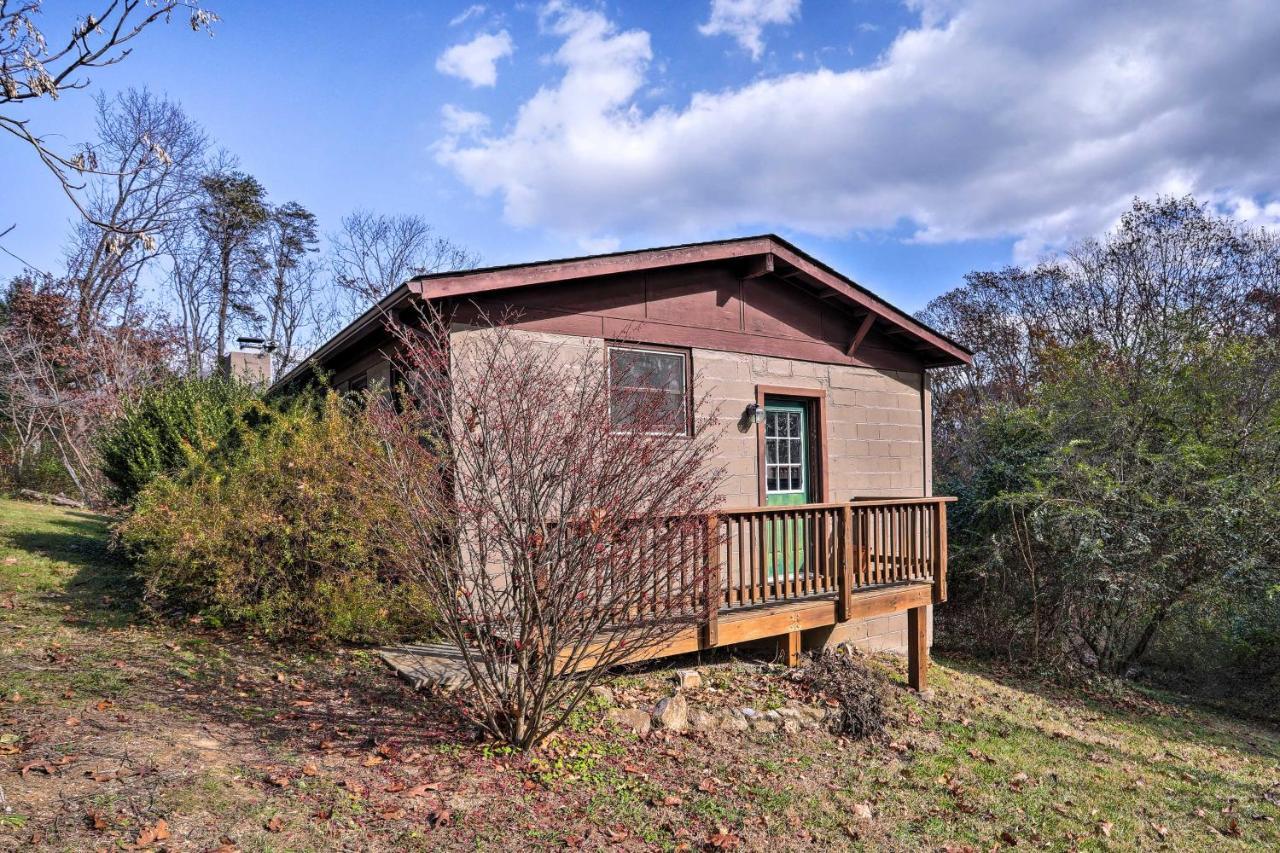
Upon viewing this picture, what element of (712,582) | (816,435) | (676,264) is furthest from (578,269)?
(816,435)

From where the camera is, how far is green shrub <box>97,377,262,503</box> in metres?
8.57

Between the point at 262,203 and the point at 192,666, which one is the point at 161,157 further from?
the point at 262,203

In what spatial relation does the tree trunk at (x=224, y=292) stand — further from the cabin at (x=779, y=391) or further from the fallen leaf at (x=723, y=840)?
the fallen leaf at (x=723, y=840)

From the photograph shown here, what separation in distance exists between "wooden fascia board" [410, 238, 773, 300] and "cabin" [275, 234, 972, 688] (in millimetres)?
16

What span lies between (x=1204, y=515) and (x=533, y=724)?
9483 millimetres

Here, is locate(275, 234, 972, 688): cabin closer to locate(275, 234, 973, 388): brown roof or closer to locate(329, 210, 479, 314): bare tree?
locate(275, 234, 973, 388): brown roof

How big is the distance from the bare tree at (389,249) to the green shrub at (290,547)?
23.5 meters

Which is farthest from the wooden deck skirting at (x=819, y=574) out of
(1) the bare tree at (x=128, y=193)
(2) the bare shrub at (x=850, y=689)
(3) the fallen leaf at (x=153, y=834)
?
(1) the bare tree at (x=128, y=193)

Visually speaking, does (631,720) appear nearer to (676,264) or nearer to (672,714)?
(672,714)

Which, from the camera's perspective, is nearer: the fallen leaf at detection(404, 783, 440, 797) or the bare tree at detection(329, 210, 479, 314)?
the fallen leaf at detection(404, 783, 440, 797)

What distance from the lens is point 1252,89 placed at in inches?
518

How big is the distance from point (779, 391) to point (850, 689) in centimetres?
333

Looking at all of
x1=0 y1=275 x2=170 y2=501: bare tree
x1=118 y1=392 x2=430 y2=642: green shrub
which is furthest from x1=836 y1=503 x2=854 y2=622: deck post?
x1=0 y1=275 x2=170 y2=501: bare tree

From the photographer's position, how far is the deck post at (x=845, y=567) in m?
6.82
